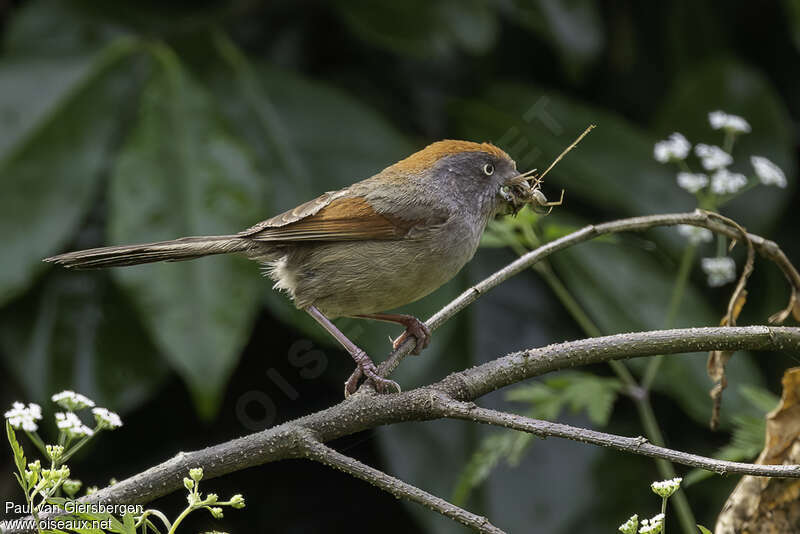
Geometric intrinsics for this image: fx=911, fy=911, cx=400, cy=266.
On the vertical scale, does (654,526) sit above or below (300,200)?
below

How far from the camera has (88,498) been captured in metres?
1.69

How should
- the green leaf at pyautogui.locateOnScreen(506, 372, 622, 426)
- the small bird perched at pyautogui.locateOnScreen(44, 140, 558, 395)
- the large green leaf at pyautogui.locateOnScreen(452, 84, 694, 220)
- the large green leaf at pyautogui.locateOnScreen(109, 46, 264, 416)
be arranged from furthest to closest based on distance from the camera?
the large green leaf at pyautogui.locateOnScreen(452, 84, 694, 220)
the large green leaf at pyautogui.locateOnScreen(109, 46, 264, 416)
the green leaf at pyautogui.locateOnScreen(506, 372, 622, 426)
the small bird perched at pyautogui.locateOnScreen(44, 140, 558, 395)

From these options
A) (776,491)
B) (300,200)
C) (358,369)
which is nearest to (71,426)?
(358,369)

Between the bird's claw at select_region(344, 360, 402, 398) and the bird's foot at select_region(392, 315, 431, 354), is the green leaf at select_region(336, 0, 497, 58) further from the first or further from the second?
the bird's claw at select_region(344, 360, 402, 398)

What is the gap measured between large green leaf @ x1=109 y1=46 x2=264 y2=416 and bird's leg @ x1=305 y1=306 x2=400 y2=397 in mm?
851

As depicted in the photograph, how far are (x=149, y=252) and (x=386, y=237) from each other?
738mm

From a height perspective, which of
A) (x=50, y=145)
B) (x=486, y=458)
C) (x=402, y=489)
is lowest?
(x=486, y=458)

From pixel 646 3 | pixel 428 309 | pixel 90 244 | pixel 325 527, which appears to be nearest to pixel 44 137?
pixel 90 244

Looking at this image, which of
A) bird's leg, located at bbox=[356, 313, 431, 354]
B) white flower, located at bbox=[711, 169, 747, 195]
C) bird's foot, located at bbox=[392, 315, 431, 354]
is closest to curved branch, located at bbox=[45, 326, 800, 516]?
bird's leg, located at bbox=[356, 313, 431, 354]

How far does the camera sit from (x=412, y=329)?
2742 mm

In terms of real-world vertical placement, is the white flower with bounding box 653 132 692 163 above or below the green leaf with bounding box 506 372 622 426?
above

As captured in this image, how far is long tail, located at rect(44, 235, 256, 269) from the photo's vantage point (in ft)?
7.70

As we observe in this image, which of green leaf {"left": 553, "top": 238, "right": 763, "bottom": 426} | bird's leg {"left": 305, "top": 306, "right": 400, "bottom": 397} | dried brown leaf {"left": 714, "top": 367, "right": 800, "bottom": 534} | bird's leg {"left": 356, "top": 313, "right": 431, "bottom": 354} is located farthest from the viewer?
green leaf {"left": 553, "top": 238, "right": 763, "bottom": 426}

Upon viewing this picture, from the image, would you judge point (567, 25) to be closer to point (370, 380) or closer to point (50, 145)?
point (50, 145)
